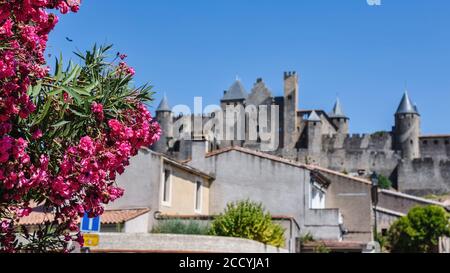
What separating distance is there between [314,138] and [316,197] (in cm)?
5323

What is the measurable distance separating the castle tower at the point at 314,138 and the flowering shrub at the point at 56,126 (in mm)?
73974

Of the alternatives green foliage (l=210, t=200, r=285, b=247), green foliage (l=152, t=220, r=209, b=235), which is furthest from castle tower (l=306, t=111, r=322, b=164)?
green foliage (l=210, t=200, r=285, b=247)

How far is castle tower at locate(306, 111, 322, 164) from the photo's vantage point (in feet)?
259

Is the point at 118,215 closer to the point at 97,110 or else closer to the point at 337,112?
the point at 97,110

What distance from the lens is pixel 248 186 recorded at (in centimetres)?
2558

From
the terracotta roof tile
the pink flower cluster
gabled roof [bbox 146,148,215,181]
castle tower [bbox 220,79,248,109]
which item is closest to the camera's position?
the pink flower cluster

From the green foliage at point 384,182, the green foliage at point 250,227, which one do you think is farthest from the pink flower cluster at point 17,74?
the green foliage at point 384,182

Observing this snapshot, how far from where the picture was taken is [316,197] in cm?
2727

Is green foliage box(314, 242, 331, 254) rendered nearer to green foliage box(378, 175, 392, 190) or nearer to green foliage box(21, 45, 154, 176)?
green foliage box(21, 45, 154, 176)

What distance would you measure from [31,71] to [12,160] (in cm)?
59

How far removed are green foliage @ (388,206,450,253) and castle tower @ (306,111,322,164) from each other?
3980cm

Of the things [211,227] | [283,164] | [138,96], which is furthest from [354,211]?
Answer: [138,96]

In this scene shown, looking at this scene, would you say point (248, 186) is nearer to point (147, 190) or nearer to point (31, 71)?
point (147, 190)

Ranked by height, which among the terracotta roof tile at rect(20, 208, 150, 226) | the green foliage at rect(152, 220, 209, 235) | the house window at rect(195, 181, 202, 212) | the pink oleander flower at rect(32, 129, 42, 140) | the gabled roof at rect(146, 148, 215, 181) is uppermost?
the gabled roof at rect(146, 148, 215, 181)
